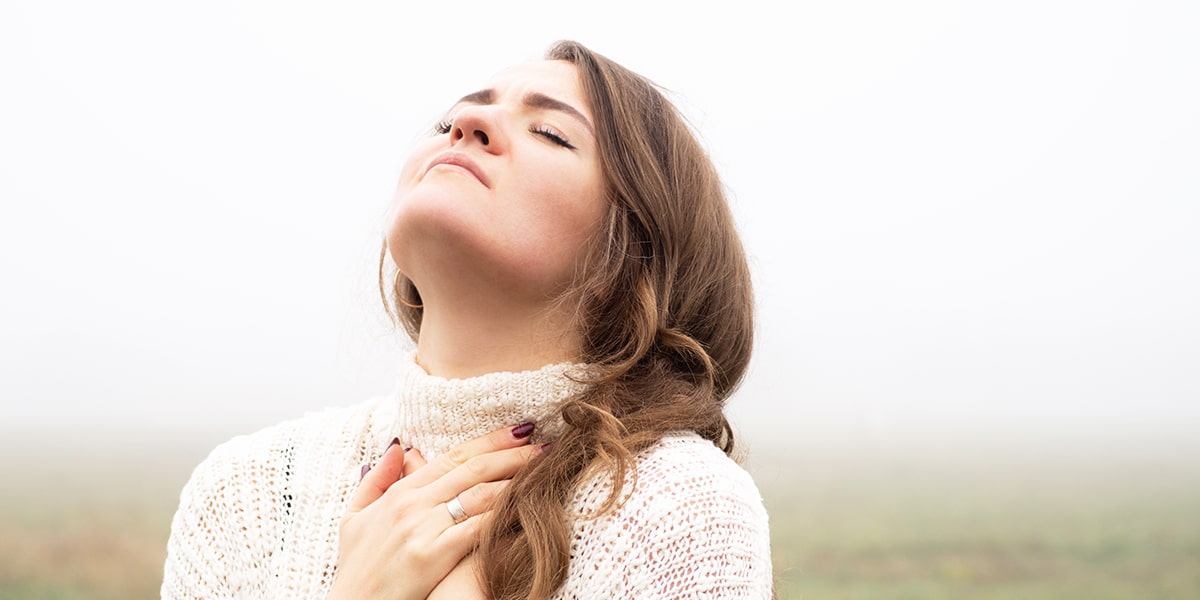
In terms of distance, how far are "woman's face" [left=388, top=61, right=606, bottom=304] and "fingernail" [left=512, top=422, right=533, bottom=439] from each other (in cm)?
26

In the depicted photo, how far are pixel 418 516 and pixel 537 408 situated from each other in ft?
1.08

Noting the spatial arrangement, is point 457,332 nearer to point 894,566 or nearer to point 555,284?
point 555,284

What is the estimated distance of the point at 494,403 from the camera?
5.89 ft

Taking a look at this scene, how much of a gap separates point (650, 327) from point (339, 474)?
0.72 m

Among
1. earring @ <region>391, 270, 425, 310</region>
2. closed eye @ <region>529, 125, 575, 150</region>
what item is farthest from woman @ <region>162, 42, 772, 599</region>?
earring @ <region>391, 270, 425, 310</region>

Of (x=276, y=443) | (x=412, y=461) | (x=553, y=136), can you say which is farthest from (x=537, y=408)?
(x=276, y=443)

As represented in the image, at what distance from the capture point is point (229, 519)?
6.27ft

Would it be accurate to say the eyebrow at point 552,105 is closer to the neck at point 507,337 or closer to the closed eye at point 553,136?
the closed eye at point 553,136

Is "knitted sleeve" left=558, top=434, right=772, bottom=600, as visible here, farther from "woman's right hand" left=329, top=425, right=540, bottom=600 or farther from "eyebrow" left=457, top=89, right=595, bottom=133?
"eyebrow" left=457, top=89, right=595, bottom=133

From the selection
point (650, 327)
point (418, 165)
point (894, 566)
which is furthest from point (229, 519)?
point (894, 566)

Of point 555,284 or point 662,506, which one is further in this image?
point 555,284

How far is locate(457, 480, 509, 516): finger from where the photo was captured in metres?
1.58

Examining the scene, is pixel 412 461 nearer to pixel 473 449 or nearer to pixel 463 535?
pixel 473 449

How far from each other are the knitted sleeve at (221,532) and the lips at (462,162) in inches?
30.4
